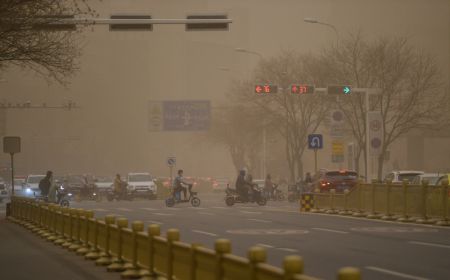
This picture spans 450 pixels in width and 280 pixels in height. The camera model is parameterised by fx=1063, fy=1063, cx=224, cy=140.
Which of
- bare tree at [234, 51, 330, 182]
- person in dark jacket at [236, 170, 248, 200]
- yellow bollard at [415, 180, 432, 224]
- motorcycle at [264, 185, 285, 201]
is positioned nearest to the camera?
yellow bollard at [415, 180, 432, 224]

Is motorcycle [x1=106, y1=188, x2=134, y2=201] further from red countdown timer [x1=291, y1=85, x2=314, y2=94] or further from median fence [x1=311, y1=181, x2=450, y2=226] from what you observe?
median fence [x1=311, y1=181, x2=450, y2=226]

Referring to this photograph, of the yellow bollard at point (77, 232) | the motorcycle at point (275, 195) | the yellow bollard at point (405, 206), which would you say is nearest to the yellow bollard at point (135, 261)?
the yellow bollard at point (77, 232)

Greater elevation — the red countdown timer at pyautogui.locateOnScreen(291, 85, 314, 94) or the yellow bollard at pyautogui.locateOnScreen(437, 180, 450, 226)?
the red countdown timer at pyautogui.locateOnScreen(291, 85, 314, 94)

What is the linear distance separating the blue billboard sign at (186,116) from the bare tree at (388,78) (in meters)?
19.2

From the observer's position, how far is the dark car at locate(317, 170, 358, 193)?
163ft

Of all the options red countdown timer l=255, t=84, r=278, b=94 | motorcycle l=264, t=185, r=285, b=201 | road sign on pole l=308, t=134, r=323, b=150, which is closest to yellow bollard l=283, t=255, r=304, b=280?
red countdown timer l=255, t=84, r=278, b=94

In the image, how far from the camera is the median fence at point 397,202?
103 ft

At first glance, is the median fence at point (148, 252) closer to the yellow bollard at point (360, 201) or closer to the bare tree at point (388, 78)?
the yellow bollard at point (360, 201)

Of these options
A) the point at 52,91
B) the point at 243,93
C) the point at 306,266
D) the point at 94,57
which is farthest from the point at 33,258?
the point at 94,57

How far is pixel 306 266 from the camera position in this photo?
59.5 ft

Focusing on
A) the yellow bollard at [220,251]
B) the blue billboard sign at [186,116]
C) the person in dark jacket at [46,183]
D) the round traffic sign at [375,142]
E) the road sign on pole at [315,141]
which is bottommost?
→ the yellow bollard at [220,251]

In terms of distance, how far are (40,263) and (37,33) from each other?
13.0 meters

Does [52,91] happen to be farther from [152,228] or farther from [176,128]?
[152,228]

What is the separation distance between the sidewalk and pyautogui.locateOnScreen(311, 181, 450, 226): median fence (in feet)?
38.3
